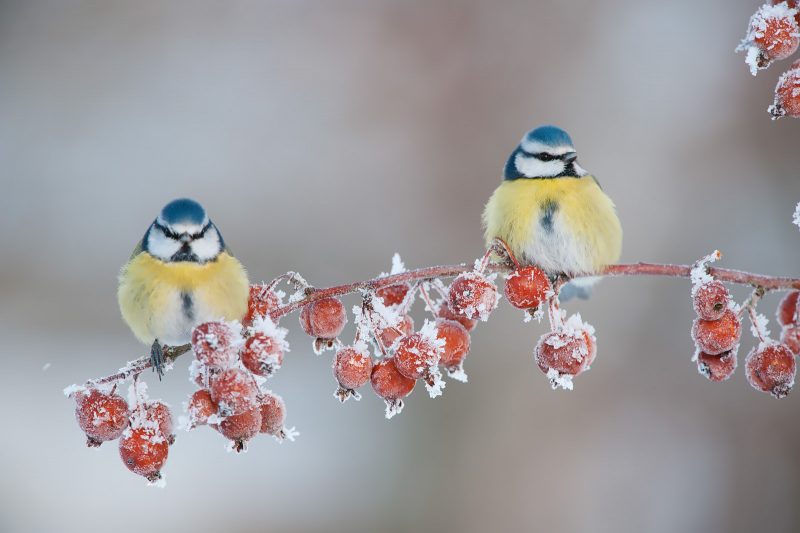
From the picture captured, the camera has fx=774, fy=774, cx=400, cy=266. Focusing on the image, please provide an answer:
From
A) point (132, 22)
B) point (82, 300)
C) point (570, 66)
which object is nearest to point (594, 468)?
point (570, 66)

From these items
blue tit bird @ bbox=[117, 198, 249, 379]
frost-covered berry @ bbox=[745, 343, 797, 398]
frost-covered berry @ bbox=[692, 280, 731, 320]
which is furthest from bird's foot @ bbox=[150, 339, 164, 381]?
frost-covered berry @ bbox=[745, 343, 797, 398]

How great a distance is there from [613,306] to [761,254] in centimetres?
88

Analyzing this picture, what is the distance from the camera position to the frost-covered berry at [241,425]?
1.21 meters

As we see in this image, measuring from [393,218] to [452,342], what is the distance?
3.19 m

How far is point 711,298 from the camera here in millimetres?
1250

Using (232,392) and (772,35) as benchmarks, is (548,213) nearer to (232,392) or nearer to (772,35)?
(772,35)

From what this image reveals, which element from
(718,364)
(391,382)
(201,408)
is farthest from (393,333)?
(718,364)

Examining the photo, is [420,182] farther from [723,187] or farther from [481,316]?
[481,316]

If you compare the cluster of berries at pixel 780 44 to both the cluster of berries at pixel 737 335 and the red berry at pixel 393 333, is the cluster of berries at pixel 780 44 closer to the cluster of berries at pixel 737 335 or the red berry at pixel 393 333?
the cluster of berries at pixel 737 335

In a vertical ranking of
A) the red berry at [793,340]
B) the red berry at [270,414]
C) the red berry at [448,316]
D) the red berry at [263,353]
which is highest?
the red berry at [448,316]

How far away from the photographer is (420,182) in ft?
15.2

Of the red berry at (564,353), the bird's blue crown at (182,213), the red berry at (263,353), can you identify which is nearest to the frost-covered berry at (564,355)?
the red berry at (564,353)

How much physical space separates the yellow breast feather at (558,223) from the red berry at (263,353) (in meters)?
0.78

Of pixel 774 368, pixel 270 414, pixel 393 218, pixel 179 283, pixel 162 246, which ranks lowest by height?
pixel 774 368
